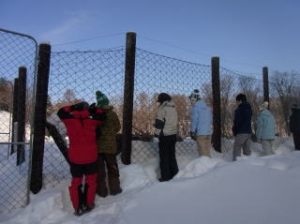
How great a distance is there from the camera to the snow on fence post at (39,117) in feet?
20.7

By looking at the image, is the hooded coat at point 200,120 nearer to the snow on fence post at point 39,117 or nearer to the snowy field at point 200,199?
the snowy field at point 200,199

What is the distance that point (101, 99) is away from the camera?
20.5ft

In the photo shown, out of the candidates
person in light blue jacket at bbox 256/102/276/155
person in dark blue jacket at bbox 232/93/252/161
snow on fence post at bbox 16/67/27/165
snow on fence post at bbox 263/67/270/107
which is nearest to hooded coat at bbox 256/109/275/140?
person in light blue jacket at bbox 256/102/276/155

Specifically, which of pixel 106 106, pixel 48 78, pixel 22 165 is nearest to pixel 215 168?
pixel 106 106

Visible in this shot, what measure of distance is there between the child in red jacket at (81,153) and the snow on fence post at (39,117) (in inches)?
28.3

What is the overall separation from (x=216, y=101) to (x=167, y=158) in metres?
2.40

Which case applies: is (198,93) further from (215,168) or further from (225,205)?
(225,205)

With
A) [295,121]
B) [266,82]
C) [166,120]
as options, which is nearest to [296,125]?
[295,121]

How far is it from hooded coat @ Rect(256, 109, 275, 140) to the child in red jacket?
14.2 feet

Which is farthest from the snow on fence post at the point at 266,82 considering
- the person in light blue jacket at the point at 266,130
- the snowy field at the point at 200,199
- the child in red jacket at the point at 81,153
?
the child in red jacket at the point at 81,153

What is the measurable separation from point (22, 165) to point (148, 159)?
7.42 feet

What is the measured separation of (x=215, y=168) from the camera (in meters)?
6.10

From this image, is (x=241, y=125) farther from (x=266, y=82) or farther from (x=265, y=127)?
(x=266, y=82)

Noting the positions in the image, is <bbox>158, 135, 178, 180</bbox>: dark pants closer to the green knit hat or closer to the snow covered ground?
the snow covered ground
